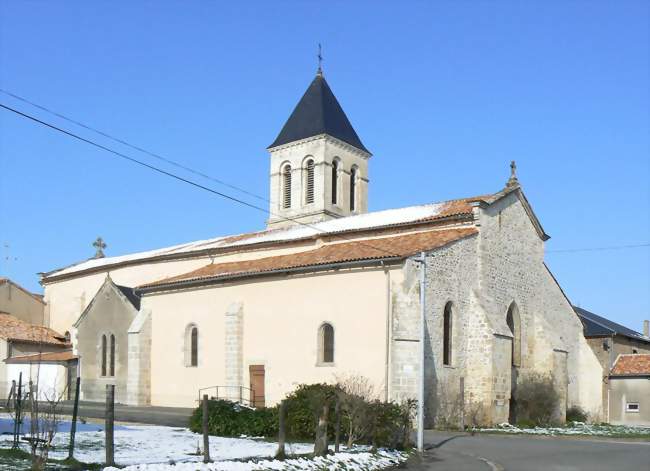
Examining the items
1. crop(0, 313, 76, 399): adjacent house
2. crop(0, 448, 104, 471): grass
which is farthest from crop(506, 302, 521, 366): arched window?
crop(0, 448, 104, 471): grass

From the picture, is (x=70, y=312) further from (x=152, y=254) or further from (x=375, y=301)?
(x=375, y=301)

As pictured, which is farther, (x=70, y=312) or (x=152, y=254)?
(x=70, y=312)

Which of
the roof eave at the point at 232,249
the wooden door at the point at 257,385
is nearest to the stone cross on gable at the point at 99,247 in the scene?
the roof eave at the point at 232,249

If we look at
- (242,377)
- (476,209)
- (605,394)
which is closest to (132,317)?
(242,377)

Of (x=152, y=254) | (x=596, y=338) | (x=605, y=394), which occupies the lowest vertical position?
(x=605, y=394)

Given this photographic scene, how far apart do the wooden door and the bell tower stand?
55.0ft

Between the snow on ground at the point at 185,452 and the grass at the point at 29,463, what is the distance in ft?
1.90

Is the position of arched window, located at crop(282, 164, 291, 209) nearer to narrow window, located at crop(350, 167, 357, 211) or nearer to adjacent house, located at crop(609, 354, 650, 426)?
narrow window, located at crop(350, 167, 357, 211)

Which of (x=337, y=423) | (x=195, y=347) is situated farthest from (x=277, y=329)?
(x=337, y=423)

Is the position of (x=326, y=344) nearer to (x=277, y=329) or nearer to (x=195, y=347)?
(x=277, y=329)

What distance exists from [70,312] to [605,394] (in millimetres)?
32630

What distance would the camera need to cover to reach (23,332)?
44.7m

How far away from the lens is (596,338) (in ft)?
131

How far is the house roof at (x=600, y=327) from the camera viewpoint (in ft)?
131
